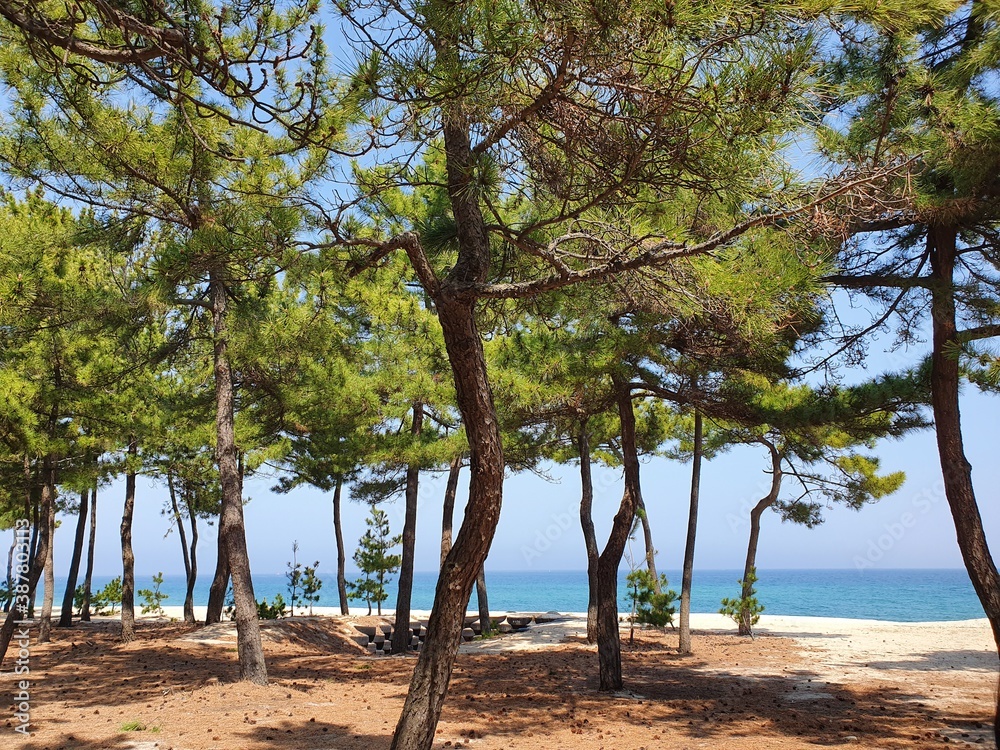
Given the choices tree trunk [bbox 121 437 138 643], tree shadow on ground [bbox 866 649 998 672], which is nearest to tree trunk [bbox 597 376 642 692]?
tree shadow on ground [bbox 866 649 998 672]

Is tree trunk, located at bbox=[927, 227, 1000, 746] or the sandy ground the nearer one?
the sandy ground

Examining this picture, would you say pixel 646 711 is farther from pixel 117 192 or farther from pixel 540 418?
pixel 117 192

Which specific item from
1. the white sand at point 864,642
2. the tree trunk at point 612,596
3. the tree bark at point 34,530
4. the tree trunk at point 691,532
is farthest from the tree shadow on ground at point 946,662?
the tree bark at point 34,530

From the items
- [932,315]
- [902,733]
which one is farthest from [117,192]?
[902,733]

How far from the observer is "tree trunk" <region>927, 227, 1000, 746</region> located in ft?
19.5

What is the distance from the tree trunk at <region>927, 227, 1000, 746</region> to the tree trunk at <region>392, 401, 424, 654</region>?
24.2 feet

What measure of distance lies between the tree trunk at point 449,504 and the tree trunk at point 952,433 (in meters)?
7.15

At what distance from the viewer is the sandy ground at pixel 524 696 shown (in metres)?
5.32

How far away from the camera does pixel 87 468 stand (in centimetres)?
901

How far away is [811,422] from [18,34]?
7002 millimetres

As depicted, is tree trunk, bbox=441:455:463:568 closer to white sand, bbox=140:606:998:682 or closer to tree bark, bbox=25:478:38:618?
white sand, bbox=140:606:998:682

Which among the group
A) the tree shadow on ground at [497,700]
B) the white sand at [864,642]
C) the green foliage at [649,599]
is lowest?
the white sand at [864,642]

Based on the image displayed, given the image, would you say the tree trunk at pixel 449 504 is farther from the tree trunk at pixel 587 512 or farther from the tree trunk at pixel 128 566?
the tree trunk at pixel 128 566

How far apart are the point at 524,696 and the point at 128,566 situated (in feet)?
25.2
